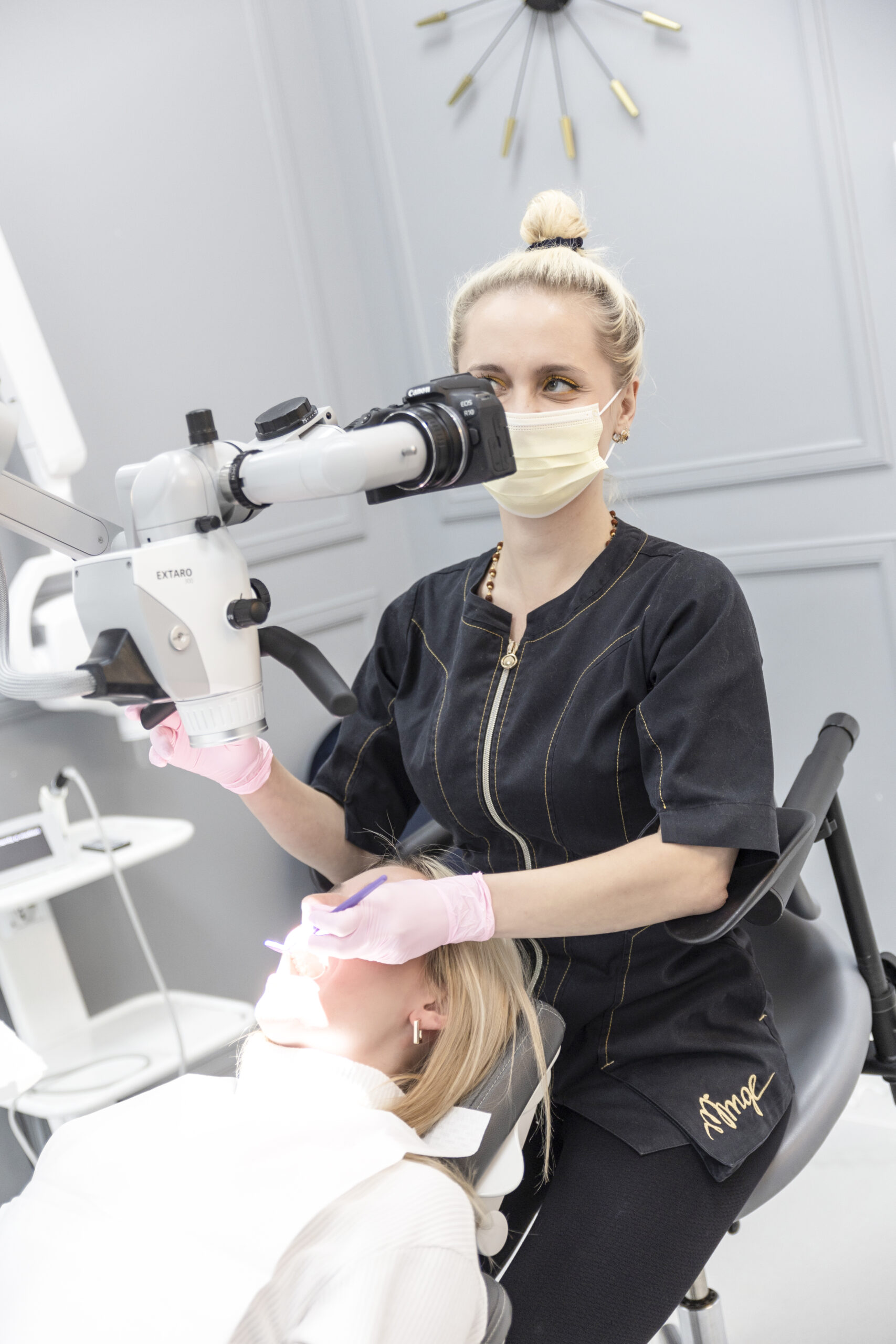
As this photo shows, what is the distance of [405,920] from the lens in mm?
994

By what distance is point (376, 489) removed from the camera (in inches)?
34.5

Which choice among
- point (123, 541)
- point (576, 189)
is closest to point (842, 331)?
point (576, 189)

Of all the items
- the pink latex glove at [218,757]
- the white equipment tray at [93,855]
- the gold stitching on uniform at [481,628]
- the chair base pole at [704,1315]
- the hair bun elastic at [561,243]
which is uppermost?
the hair bun elastic at [561,243]

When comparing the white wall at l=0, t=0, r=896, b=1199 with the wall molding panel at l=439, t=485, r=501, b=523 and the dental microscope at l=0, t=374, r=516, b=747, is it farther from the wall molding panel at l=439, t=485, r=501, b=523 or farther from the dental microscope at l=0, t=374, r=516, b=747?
the dental microscope at l=0, t=374, r=516, b=747

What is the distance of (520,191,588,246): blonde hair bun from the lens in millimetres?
1318

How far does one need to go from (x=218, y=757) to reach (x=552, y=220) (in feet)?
2.46

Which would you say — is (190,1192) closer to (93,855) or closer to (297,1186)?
(297,1186)

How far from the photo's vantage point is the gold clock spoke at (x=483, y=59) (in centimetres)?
198

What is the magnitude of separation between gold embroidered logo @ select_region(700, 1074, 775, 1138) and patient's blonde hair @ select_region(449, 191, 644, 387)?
0.79 m

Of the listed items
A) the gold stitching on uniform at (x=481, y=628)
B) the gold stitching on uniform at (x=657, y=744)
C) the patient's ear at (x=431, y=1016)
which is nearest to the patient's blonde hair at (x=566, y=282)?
the gold stitching on uniform at (x=481, y=628)

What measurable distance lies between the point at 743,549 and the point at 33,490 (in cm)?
139

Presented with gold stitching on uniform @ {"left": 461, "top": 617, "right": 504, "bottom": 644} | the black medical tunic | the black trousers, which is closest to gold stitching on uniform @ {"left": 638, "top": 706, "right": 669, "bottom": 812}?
the black medical tunic

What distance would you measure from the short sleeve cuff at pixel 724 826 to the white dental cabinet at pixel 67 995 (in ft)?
2.68

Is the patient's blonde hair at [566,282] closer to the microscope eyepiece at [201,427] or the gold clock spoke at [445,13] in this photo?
the microscope eyepiece at [201,427]
